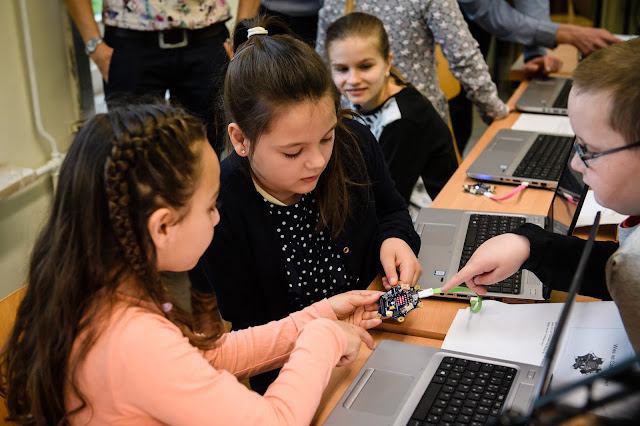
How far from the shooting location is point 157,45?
2525 millimetres

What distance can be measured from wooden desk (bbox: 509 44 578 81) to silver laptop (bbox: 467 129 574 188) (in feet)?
2.46

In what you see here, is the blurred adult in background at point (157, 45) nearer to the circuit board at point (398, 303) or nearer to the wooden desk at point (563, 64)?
the wooden desk at point (563, 64)

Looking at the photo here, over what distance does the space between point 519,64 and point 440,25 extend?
0.87 meters

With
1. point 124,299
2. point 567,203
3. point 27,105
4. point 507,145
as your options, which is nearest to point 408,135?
point 507,145

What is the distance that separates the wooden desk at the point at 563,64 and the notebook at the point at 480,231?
138 cm

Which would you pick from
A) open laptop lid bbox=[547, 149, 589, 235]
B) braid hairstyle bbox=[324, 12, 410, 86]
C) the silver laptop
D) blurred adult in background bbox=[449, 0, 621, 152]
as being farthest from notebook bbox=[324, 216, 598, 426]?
blurred adult in background bbox=[449, 0, 621, 152]

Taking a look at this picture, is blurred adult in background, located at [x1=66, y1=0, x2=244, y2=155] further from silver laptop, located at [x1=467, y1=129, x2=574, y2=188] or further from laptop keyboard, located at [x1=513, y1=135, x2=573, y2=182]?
laptop keyboard, located at [x1=513, y1=135, x2=573, y2=182]

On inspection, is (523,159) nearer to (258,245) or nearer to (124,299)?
(258,245)

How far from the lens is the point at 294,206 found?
143 cm

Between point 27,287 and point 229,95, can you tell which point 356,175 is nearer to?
point 229,95

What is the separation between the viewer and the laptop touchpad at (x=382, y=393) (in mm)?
1007

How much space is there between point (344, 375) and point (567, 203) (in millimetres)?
644

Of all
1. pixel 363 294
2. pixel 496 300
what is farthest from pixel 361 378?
pixel 496 300

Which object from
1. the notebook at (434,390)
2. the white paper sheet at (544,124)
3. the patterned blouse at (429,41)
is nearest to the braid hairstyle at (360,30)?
the patterned blouse at (429,41)
